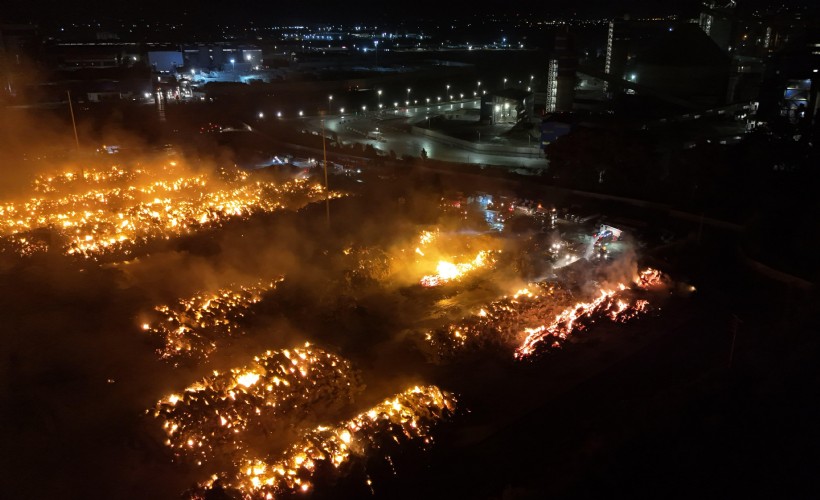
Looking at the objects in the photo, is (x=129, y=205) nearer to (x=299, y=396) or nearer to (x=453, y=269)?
(x=453, y=269)

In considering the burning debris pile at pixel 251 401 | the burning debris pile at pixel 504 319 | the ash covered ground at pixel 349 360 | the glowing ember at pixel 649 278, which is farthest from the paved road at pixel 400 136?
the burning debris pile at pixel 251 401

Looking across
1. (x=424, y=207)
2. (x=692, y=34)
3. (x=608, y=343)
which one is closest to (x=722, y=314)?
(x=608, y=343)

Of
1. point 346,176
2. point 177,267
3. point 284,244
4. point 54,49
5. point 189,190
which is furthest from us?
point 54,49

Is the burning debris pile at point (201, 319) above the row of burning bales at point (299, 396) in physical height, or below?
above

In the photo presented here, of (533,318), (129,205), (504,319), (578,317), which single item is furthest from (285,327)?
(129,205)

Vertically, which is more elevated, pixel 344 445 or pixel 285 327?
pixel 285 327

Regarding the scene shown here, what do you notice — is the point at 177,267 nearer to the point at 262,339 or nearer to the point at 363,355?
the point at 262,339

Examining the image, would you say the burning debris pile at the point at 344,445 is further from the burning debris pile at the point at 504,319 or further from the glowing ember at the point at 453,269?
the glowing ember at the point at 453,269
